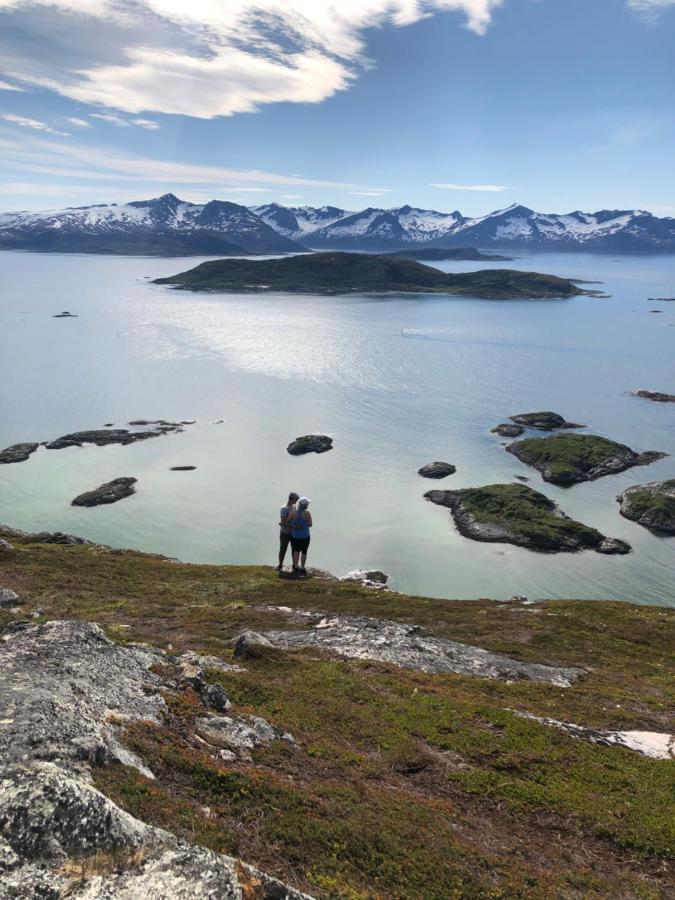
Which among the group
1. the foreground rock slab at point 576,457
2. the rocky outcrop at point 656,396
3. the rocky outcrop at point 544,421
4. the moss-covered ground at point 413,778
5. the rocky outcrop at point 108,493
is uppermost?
the moss-covered ground at point 413,778

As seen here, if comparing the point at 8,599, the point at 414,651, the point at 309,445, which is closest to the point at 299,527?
the point at 414,651

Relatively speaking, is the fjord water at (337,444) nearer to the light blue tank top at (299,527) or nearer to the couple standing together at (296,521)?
the couple standing together at (296,521)

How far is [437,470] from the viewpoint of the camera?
292 feet

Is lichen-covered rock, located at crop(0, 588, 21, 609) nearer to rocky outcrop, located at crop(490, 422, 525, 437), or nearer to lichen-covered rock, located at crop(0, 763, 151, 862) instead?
lichen-covered rock, located at crop(0, 763, 151, 862)

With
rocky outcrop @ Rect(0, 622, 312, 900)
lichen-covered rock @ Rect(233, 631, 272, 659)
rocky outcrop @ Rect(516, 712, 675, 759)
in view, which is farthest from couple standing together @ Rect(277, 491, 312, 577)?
rocky outcrop @ Rect(0, 622, 312, 900)

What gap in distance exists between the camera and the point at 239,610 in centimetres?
3045

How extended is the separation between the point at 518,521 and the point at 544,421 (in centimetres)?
4519

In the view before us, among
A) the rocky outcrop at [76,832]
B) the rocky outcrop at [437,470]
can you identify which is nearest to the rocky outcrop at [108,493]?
the rocky outcrop at [437,470]

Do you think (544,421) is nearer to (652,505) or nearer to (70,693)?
(652,505)

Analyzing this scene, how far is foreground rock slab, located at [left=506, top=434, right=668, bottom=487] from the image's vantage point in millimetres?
89500

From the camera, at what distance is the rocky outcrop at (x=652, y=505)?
73312 millimetres

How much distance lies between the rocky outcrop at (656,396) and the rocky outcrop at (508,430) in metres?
41.4

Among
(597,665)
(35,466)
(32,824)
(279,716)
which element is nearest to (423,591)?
(597,665)

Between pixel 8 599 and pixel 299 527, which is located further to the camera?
pixel 299 527
